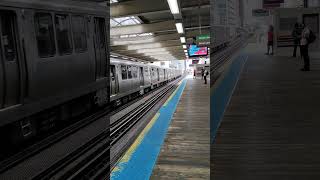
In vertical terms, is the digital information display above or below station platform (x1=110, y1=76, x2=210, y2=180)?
above

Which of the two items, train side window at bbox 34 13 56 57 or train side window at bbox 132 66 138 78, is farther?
train side window at bbox 132 66 138 78

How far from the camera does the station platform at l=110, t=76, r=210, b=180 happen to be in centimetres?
354

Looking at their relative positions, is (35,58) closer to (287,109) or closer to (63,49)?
(63,49)

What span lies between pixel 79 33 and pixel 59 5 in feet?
1.76

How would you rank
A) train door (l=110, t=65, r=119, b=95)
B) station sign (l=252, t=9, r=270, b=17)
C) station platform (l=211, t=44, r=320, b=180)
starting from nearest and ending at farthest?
station platform (l=211, t=44, r=320, b=180)
station sign (l=252, t=9, r=270, b=17)
train door (l=110, t=65, r=119, b=95)

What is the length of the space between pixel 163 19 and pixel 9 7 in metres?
8.09

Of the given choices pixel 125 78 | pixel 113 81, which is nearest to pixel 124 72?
pixel 125 78

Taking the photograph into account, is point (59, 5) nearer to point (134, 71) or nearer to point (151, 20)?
point (134, 71)

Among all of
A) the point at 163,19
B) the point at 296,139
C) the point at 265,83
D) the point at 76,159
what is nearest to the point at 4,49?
the point at 76,159

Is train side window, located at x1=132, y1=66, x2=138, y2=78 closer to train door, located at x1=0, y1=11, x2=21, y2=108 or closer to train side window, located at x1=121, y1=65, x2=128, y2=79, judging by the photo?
train side window, located at x1=121, y1=65, x2=128, y2=79

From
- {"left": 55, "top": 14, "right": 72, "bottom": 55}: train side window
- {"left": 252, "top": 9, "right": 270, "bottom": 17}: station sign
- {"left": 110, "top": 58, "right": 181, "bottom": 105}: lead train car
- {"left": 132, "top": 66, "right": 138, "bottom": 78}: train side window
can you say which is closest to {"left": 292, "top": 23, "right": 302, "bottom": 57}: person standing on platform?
{"left": 252, "top": 9, "right": 270, "bottom": 17}: station sign

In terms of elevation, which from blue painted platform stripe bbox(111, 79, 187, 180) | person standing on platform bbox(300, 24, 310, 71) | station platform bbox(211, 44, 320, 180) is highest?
person standing on platform bbox(300, 24, 310, 71)

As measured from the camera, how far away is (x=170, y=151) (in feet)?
14.1

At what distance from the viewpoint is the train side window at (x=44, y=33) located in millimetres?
3359
